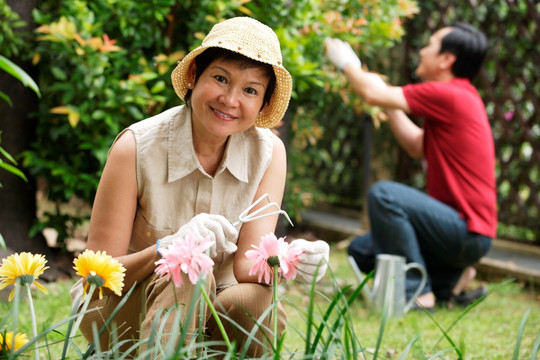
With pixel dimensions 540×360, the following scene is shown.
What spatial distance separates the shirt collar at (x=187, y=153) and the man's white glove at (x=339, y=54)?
165 cm

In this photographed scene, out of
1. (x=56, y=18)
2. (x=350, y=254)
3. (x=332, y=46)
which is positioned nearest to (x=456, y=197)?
(x=350, y=254)

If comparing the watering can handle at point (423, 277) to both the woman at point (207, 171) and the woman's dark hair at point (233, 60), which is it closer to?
the woman at point (207, 171)

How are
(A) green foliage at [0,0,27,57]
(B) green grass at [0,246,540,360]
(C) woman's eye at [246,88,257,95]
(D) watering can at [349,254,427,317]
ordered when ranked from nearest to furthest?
(C) woman's eye at [246,88,257,95], (B) green grass at [0,246,540,360], (A) green foliage at [0,0,27,57], (D) watering can at [349,254,427,317]

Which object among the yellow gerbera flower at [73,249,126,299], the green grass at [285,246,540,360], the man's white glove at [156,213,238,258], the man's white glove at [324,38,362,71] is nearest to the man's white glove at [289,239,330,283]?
the man's white glove at [156,213,238,258]

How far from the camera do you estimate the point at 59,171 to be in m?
2.89

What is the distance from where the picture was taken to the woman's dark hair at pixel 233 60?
Result: 1.64m

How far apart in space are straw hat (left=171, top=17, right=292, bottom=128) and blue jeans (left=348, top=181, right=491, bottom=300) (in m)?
1.56

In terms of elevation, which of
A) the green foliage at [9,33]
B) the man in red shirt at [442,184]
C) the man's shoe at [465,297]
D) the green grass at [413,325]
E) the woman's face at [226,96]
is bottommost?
the man's shoe at [465,297]

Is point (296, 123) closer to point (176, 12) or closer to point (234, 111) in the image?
point (176, 12)

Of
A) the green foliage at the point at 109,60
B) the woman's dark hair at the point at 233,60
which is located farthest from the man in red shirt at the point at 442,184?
the woman's dark hair at the point at 233,60

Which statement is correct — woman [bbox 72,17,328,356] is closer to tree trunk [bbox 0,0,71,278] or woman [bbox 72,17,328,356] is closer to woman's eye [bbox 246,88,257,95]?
woman's eye [bbox 246,88,257,95]

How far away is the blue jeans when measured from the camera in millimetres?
3166

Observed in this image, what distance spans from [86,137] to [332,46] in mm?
1381

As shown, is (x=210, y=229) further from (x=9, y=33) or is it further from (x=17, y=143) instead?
(x=17, y=143)
